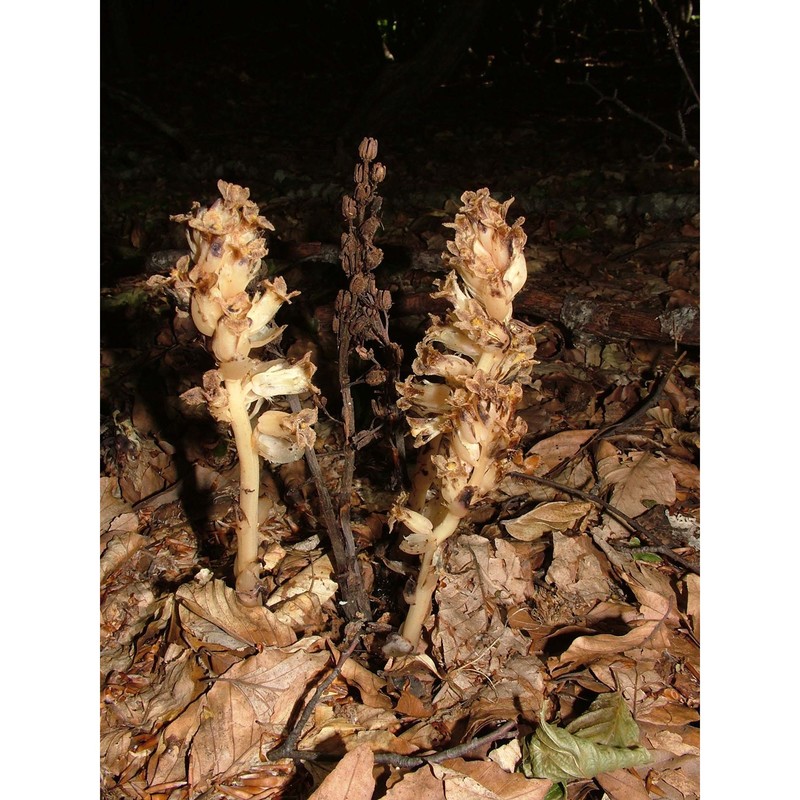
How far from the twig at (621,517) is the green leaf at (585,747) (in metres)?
0.67

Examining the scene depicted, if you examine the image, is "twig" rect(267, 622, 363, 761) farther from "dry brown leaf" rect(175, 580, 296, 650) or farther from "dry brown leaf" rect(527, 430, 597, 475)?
"dry brown leaf" rect(527, 430, 597, 475)

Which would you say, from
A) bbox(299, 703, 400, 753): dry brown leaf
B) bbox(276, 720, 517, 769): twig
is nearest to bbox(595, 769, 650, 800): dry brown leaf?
bbox(276, 720, 517, 769): twig

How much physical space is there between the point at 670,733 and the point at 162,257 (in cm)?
269

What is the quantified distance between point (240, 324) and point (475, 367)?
1.68ft

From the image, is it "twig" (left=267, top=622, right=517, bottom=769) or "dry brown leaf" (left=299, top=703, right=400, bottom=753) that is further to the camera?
"dry brown leaf" (left=299, top=703, right=400, bottom=753)

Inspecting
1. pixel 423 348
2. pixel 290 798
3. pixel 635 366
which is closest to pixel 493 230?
pixel 423 348

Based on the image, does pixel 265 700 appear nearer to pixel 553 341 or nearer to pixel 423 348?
pixel 423 348

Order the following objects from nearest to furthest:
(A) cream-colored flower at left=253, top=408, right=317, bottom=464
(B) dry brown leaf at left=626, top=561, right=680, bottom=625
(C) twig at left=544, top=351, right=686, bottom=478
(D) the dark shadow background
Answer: (A) cream-colored flower at left=253, top=408, right=317, bottom=464
(B) dry brown leaf at left=626, top=561, right=680, bottom=625
(C) twig at left=544, top=351, right=686, bottom=478
(D) the dark shadow background

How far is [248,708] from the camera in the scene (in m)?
1.92

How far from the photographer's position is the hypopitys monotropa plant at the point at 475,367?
5.05ft

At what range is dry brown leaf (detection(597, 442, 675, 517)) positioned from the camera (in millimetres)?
2670

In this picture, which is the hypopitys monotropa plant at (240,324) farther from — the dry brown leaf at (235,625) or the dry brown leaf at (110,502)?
the dry brown leaf at (110,502)

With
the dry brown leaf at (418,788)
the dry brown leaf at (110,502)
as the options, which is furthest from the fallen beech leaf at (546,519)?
the dry brown leaf at (110,502)

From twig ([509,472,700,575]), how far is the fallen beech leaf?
0.14 ft
